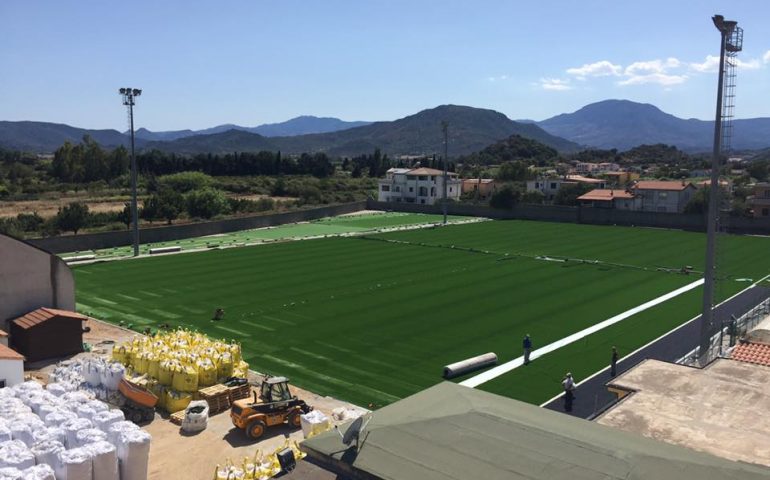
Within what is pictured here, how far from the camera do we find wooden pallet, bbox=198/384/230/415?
2039 centimetres

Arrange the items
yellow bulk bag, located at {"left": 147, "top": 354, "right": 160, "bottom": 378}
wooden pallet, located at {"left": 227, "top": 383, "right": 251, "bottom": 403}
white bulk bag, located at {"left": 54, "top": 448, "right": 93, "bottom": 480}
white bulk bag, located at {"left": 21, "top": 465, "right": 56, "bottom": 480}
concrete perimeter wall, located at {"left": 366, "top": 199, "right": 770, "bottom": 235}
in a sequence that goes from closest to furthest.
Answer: white bulk bag, located at {"left": 21, "top": 465, "right": 56, "bottom": 480} < white bulk bag, located at {"left": 54, "top": 448, "right": 93, "bottom": 480} < wooden pallet, located at {"left": 227, "top": 383, "right": 251, "bottom": 403} < yellow bulk bag, located at {"left": 147, "top": 354, "right": 160, "bottom": 378} < concrete perimeter wall, located at {"left": 366, "top": 199, "right": 770, "bottom": 235}

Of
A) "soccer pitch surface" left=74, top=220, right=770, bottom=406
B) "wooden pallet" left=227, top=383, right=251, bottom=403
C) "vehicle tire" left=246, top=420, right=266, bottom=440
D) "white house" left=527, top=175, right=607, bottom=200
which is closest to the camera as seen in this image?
"vehicle tire" left=246, top=420, right=266, bottom=440

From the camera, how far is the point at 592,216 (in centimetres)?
7750

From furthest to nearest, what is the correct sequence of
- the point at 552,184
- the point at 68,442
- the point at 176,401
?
the point at 552,184 → the point at 176,401 → the point at 68,442

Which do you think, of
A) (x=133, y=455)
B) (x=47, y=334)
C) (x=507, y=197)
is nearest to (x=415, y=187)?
(x=507, y=197)

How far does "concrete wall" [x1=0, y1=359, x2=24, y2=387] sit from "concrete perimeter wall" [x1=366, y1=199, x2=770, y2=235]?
217 feet

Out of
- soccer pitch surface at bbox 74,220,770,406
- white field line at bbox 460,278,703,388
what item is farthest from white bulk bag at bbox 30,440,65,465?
white field line at bbox 460,278,703,388

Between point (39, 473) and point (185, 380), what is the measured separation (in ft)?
24.3

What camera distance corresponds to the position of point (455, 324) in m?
30.6

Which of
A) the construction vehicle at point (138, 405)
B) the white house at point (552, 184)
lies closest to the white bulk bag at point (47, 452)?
the construction vehicle at point (138, 405)

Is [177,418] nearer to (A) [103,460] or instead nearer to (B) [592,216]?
(A) [103,460]

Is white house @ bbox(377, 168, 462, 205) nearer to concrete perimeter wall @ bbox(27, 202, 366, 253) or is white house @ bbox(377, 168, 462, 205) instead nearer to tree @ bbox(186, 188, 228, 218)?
concrete perimeter wall @ bbox(27, 202, 366, 253)

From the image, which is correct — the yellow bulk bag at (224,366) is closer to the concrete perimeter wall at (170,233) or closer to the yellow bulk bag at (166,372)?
the yellow bulk bag at (166,372)

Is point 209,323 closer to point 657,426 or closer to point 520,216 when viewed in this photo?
point 657,426
